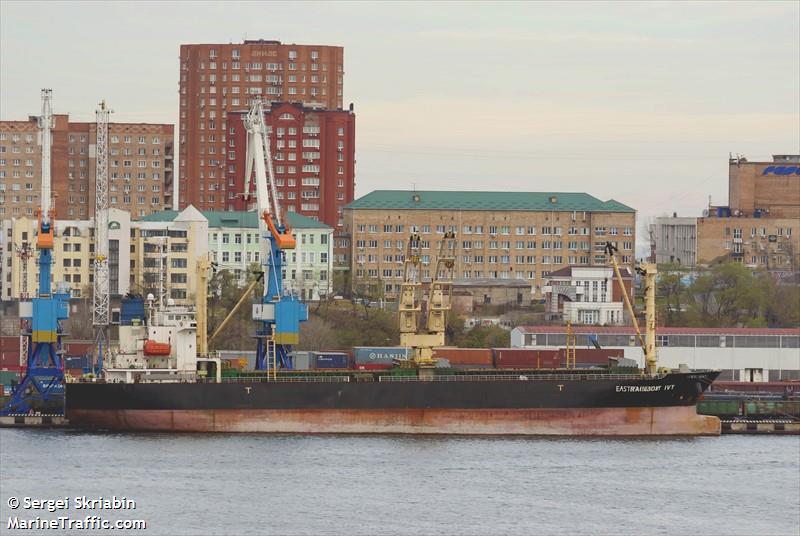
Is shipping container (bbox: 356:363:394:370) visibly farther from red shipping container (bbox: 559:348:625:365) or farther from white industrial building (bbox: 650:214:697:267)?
white industrial building (bbox: 650:214:697:267)

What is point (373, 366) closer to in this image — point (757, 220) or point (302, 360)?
point (302, 360)

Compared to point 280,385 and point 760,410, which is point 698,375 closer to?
point 760,410

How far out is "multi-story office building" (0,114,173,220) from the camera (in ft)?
585

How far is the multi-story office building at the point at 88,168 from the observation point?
178312 mm

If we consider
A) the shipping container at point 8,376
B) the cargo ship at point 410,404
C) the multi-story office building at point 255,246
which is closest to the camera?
the cargo ship at point 410,404

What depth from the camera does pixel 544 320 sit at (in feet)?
417

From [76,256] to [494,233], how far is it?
113ft

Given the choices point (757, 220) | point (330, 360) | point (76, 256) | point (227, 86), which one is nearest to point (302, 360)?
point (330, 360)

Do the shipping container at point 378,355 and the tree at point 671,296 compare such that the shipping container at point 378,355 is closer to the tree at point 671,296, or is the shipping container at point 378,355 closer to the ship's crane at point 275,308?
the ship's crane at point 275,308

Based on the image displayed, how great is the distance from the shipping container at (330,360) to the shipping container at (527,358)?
24.0 ft

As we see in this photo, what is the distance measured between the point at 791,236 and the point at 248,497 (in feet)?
351

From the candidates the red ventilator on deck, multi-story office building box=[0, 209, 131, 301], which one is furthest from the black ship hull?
multi-story office building box=[0, 209, 131, 301]

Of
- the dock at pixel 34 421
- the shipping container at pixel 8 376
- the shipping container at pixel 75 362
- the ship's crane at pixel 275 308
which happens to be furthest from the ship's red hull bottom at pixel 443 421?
the shipping container at pixel 75 362

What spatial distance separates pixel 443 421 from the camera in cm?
7994
